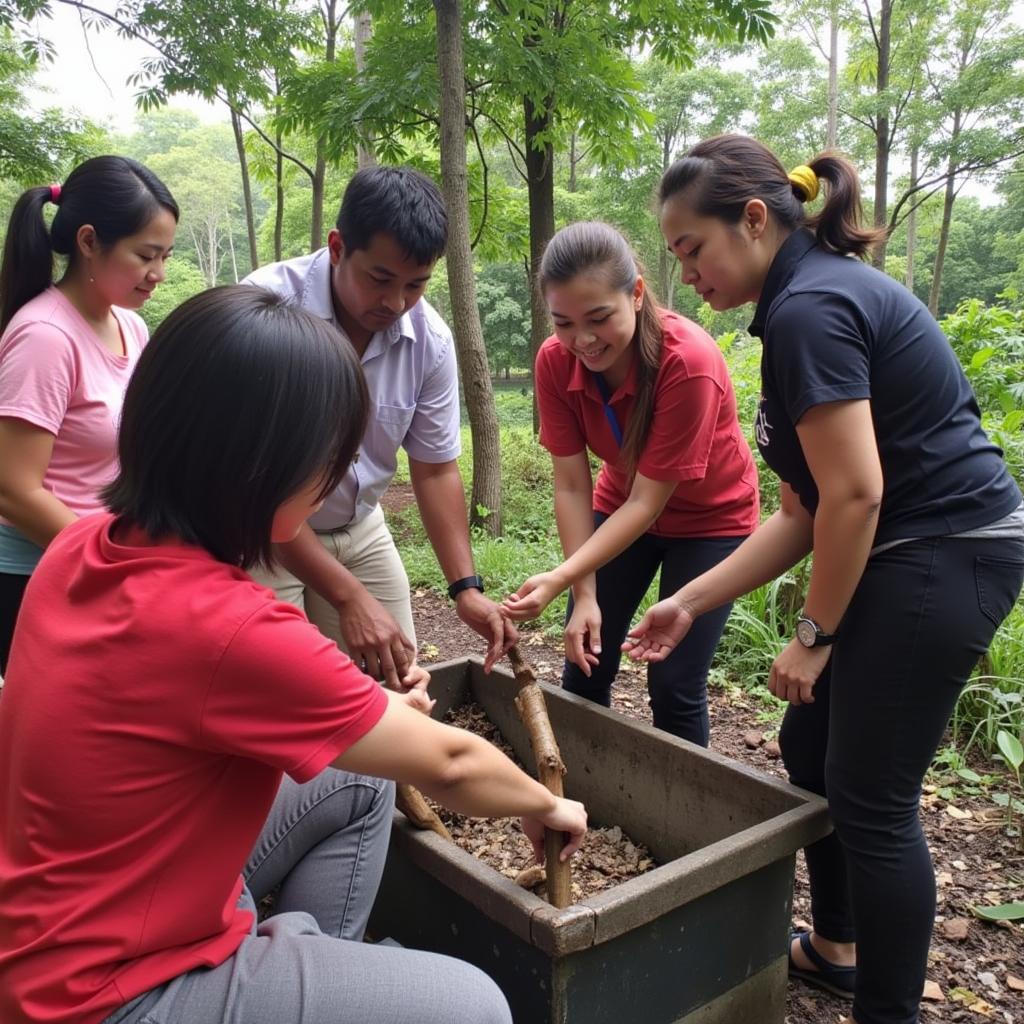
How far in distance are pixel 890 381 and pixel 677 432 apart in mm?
710

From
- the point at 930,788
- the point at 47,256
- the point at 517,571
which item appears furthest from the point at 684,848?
the point at 517,571

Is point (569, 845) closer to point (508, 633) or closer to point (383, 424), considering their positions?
point (508, 633)

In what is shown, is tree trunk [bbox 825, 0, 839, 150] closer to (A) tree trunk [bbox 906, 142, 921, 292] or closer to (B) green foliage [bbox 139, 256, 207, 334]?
(A) tree trunk [bbox 906, 142, 921, 292]

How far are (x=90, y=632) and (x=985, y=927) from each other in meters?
2.23

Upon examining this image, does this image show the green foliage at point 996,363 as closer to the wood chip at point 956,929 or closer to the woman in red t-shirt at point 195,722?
the wood chip at point 956,929

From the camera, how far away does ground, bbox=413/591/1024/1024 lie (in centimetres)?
197

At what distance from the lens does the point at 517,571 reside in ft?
17.2

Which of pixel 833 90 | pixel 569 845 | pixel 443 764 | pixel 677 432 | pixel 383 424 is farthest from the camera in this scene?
pixel 833 90

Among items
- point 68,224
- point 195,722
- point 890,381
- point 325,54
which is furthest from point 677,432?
point 325,54

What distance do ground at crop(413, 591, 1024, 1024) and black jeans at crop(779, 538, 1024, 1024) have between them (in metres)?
0.44

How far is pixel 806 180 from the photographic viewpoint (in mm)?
1699

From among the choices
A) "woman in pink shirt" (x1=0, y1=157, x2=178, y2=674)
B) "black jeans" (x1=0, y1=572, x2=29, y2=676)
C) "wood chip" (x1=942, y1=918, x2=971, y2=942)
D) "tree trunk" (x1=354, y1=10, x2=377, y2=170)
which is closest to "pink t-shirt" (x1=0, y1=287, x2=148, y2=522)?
"woman in pink shirt" (x1=0, y1=157, x2=178, y2=674)

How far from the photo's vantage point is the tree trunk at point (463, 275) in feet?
17.5

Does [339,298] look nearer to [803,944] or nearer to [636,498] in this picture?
[636,498]
